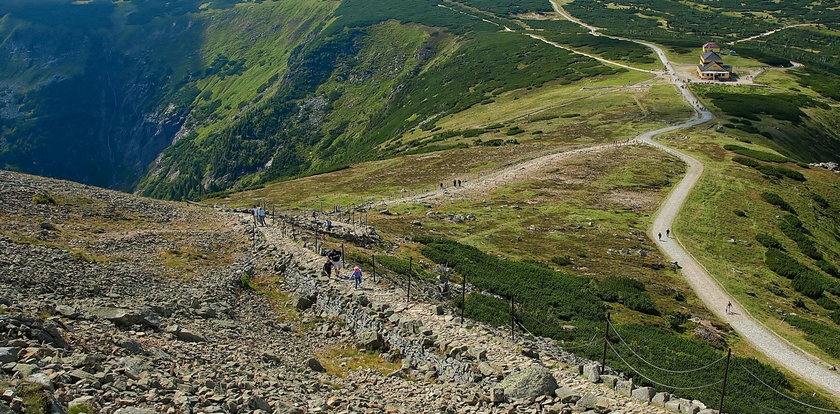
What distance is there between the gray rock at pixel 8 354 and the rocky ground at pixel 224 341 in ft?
0.13

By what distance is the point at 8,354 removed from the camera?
1362 cm

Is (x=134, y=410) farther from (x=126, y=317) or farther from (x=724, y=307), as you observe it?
(x=724, y=307)

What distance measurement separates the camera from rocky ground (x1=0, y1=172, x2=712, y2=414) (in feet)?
48.6

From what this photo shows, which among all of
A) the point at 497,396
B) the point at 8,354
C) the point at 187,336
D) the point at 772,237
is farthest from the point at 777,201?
the point at 8,354

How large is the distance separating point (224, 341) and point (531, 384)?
40.9ft

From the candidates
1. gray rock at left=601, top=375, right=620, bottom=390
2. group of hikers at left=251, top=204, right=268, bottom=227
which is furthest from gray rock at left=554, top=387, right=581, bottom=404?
group of hikers at left=251, top=204, right=268, bottom=227

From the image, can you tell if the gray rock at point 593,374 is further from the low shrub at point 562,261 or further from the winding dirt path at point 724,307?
the low shrub at point 562,261

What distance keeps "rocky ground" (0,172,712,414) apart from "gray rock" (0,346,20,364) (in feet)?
0.13

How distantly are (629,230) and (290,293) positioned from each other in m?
38.0

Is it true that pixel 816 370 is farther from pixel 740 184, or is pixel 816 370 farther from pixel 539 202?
pixel 740 184

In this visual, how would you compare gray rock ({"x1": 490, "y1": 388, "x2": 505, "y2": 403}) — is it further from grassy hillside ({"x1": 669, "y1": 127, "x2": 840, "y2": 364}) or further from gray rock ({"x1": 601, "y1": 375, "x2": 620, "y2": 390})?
grassy hillside ({"x1": 669, "y1": 127, "x2": 840, "y2": 364})

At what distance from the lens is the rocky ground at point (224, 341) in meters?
14.8

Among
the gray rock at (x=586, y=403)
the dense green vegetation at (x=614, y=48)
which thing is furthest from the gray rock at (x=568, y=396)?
the dense green vegetation at (x=614, y=48)

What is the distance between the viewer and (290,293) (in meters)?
32.9
